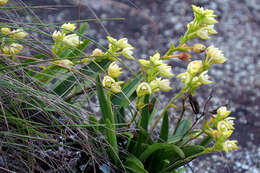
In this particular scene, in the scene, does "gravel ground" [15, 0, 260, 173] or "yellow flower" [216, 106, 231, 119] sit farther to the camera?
"gravel ground" [15, 0, 260, 173]

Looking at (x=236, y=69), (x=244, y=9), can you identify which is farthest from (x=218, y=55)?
(x=244, y=9)

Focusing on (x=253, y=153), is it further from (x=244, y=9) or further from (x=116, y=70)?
(x=244, y=9)

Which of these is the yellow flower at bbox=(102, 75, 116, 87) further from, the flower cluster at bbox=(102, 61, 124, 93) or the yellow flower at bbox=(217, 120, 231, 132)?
the yellow flower at bbox=(217, 120, 231, 132)

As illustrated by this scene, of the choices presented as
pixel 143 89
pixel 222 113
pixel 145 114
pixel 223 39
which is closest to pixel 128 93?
pixel 145 114

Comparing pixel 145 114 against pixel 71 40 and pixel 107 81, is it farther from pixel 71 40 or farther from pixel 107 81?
pixel 71 40

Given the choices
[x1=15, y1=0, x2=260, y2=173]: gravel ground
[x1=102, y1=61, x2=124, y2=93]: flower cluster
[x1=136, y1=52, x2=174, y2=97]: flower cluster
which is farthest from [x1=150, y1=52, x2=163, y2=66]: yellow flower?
[x1=15, y1=0, x2=260, y2=173]: gravel ground

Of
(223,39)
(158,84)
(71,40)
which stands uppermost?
(71,40)

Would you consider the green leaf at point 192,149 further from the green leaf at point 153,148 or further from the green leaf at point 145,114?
the green leaf at point 145,114
